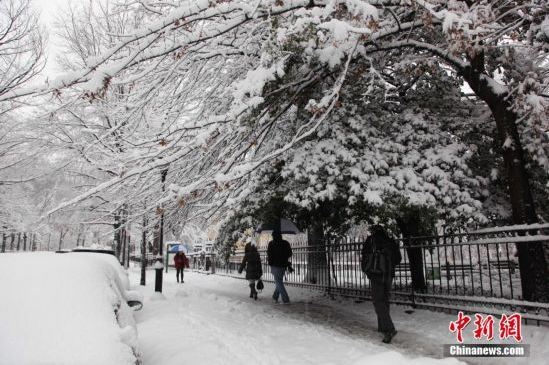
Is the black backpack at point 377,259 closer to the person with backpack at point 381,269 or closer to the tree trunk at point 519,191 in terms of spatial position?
the person with backpack at point 381,269

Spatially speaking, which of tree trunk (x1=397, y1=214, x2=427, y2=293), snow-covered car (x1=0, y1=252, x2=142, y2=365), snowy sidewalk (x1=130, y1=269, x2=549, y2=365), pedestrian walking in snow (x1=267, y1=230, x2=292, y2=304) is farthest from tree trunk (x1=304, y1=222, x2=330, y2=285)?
snow-covered car (x1=0, y1=252, x2=142, y2=365)

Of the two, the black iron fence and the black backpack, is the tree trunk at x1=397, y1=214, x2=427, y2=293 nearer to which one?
the black iron fence

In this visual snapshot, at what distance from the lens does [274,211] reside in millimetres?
9141

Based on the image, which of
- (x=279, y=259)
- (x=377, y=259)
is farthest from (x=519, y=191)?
(x=279, y=259)

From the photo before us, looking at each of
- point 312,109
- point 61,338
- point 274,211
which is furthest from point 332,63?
Result: point 61,338

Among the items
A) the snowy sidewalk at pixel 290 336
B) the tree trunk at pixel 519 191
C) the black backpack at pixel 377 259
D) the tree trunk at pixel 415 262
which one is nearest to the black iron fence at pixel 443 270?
the tree trunk at pixel 415 262

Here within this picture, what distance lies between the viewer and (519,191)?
727 centimetres

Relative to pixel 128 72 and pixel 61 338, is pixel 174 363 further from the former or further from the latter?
pixel 128 72

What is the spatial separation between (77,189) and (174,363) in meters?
19.6

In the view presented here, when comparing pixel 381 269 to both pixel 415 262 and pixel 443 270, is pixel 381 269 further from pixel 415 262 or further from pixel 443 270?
pixel 443 270
